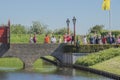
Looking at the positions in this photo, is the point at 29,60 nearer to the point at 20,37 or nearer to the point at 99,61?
the point at 99,61

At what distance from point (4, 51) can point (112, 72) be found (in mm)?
19398

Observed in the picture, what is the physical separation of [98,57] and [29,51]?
9794 mm

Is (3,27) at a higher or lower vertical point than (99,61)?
higher

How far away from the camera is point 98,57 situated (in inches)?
1834

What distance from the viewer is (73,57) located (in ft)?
169

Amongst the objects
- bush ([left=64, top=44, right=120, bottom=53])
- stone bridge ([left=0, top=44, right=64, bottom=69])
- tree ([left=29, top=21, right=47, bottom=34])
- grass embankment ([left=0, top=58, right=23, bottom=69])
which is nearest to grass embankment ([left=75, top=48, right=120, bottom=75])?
bush ([left=64, top=44, right=120, bottom=53])

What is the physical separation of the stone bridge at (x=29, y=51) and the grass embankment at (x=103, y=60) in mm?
3997

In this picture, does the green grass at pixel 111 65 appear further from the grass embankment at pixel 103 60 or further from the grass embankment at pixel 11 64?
the grass embankment at pixel 11 64

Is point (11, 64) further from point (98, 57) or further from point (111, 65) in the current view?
point (111, 65)

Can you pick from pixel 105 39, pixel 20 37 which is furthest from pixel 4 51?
pixel 20 37

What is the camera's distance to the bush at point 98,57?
45928 mm

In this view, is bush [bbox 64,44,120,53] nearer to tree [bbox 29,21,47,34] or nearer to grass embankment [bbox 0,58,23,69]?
grass embankment [bbox 0,58,23,69]

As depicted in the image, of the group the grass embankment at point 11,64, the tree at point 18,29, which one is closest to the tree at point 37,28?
the tree at point 18,29

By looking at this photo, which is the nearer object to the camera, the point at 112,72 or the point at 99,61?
the point at 112,72
